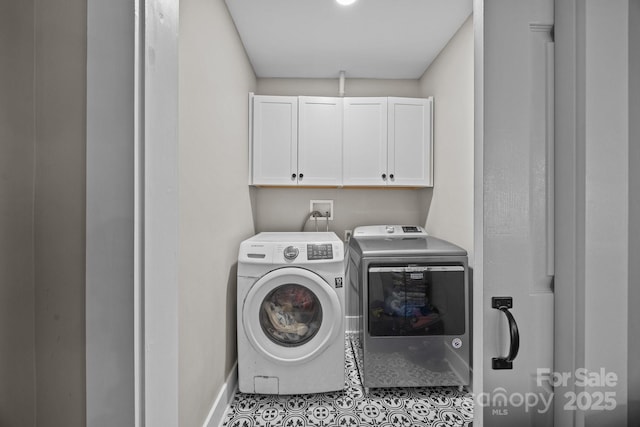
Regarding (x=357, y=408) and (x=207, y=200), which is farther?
(x=357, y=408)

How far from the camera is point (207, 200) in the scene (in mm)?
1499

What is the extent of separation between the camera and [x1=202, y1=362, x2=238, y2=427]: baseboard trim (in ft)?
5.05

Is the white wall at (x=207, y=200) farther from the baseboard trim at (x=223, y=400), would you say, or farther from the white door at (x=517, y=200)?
the white door at (x=517, y=200)

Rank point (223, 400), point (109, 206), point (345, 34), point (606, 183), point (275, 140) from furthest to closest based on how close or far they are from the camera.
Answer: point (275, 140) < point (345, 34) < point (223, 400) < point (606, 183) < point (109, 206)

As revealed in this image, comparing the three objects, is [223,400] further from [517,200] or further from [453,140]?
[453,140]

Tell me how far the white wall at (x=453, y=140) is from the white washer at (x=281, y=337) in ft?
3.05

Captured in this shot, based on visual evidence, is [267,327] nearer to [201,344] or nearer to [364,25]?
[201,344]

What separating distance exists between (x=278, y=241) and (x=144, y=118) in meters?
1.50

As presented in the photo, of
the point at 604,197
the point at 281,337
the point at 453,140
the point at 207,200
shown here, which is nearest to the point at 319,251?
the point at 281,337

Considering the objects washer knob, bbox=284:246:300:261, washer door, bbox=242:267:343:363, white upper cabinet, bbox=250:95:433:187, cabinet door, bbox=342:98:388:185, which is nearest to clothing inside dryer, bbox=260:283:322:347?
washer door, bbox=242:267:343:363

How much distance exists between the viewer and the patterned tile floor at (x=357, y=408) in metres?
1.70

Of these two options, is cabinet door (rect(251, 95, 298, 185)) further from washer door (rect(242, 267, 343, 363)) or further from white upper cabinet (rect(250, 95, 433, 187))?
washer door (rect(242, 267, 343, 363))

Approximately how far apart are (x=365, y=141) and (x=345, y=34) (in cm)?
82

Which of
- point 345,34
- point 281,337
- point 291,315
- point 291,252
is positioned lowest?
point 281,337
